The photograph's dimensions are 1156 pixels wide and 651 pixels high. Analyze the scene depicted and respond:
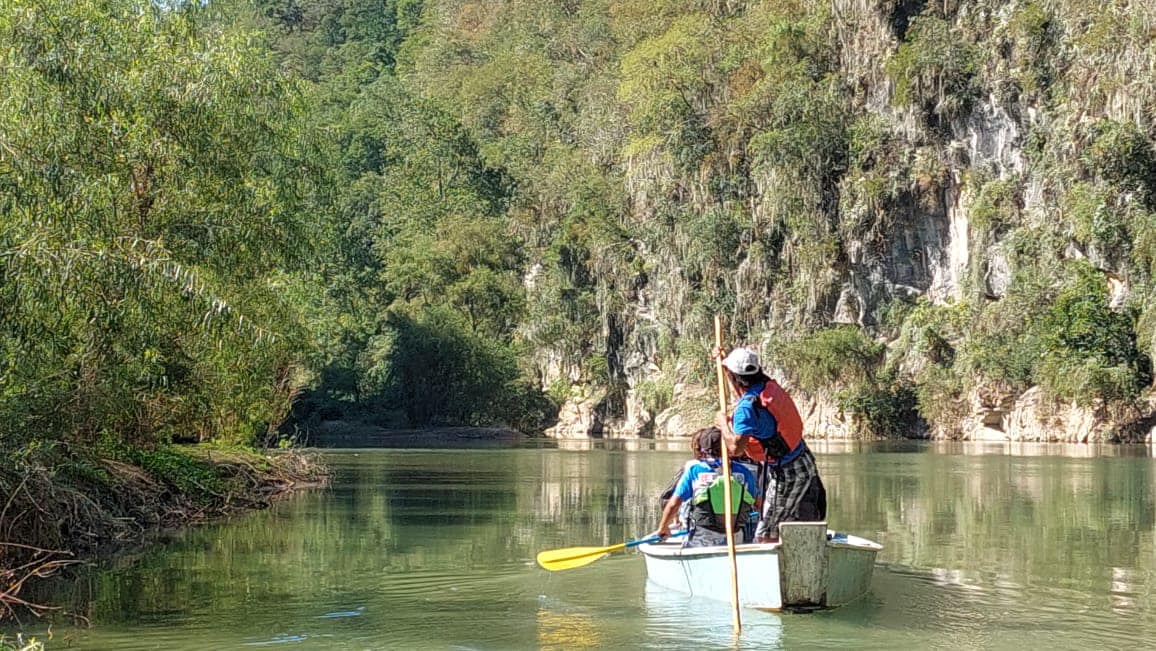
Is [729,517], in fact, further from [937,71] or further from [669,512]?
[937,71]

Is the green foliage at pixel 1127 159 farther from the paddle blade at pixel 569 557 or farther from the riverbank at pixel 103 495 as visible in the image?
the paddle blade at pixel 569 557

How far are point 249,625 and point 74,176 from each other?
15.4 feet

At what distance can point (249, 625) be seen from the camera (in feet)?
33.9

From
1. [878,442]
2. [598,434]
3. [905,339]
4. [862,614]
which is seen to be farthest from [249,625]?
[598,434]

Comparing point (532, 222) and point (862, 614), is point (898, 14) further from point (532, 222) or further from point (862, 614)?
point (862, 614)

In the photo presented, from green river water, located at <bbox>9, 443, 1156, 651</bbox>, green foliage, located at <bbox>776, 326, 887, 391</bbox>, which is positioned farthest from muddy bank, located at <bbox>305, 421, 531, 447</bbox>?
green river water, located at <bbox>9, 443, 1156, 651</bbox>

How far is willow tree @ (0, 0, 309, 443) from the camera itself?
11.1 metres

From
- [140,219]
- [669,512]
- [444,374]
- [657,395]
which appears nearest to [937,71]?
[657,395]

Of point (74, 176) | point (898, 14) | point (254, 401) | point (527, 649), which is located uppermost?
point (898, 14)

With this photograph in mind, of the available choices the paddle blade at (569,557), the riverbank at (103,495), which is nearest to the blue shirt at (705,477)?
the paddle blade at (569,557)

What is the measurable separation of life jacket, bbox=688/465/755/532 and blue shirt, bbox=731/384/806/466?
67cm

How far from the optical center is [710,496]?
451 inches

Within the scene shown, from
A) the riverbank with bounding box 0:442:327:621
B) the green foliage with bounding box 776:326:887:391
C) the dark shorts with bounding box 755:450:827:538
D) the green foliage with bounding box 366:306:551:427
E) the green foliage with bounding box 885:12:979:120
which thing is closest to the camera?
the dark shorts with bounding box 755:450:827:538

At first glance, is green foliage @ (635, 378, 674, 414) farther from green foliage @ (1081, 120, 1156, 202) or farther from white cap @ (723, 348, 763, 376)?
white cap @ (723, 348, 763, 376)
